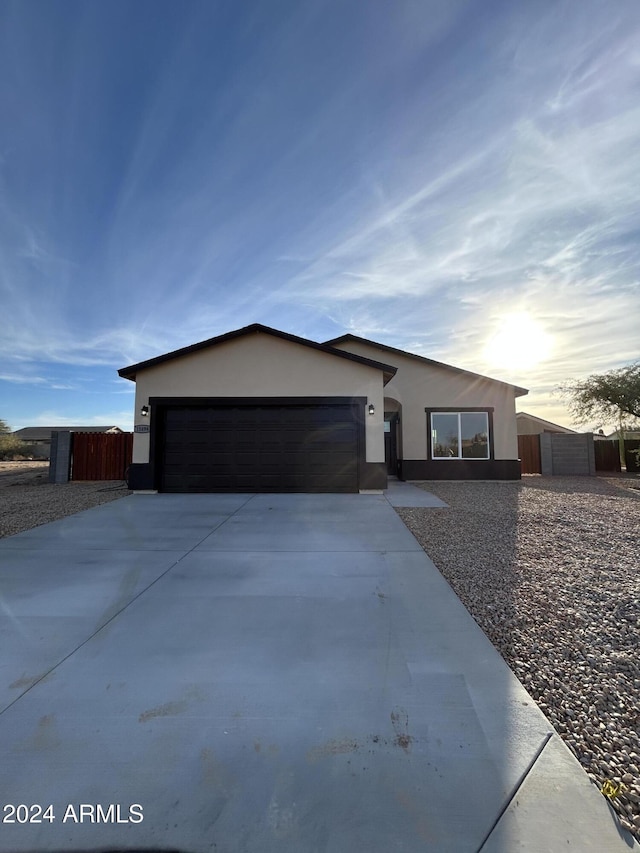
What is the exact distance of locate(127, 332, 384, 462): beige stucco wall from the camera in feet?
→ 35.5

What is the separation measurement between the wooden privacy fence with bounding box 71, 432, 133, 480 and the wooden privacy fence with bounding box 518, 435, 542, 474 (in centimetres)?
1656

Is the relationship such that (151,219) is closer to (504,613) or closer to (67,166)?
(67,166)

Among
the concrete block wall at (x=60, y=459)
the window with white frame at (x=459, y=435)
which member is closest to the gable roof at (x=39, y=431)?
the concrete block wall at (x=60, y=459)

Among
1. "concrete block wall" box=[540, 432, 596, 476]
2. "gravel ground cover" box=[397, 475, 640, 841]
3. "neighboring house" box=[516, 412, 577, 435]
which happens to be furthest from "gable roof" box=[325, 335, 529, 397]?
"neighboring house" box=[516, 412, 577, 435]

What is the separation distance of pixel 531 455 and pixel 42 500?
18.4 m

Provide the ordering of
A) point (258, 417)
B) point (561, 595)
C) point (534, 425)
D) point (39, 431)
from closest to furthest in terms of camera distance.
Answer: point (561, 595) < point (258, 417) < point (534, 425) < point (39, 431)

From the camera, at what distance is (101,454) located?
1386 cm

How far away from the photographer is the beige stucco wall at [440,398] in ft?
46.5

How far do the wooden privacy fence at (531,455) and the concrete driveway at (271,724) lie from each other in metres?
15.7

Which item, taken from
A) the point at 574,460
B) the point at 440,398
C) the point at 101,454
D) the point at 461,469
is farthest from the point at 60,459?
the point at 574,460

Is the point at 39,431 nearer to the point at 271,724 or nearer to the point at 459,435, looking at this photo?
the point at 459,435

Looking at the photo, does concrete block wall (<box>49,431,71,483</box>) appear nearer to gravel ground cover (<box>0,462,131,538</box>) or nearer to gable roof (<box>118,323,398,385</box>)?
gravel ground cover (<box>0,462,131,538</box>)

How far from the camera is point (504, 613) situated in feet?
11.5

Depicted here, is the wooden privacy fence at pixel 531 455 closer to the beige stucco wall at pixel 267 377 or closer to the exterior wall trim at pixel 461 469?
the exterior wall trim at pixel 461 469
